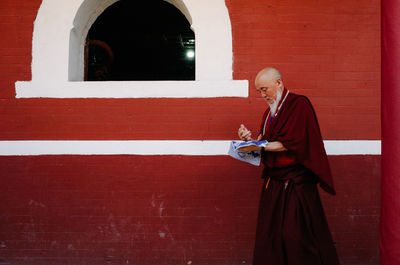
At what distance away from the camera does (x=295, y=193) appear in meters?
2.51

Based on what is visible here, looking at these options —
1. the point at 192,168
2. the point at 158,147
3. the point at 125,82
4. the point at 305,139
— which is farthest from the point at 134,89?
the point at 305,139

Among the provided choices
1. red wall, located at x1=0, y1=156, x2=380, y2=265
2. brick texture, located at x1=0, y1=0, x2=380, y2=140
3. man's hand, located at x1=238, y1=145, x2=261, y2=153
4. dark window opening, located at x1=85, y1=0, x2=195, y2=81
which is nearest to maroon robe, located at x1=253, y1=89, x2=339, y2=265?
man's hand, located at x1=238, y1=145, x2=261, y2=153

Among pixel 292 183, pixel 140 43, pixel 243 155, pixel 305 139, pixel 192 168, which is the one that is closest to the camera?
pixel 305 139

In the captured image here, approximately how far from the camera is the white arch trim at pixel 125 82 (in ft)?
11.3

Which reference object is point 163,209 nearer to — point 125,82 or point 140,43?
point 125,82

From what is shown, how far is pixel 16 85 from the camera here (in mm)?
3488

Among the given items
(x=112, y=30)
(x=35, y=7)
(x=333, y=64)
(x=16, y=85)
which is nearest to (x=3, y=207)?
(x=16, y=85)

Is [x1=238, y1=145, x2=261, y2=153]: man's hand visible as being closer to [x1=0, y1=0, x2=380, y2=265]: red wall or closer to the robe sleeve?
the robe sleeve

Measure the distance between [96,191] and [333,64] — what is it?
2954mm

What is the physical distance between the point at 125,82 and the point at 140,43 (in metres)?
5.79

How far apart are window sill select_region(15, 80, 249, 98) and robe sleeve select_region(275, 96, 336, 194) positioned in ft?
3.47

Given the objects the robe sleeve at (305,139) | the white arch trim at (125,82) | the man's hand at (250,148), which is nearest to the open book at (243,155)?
the man's hand at (250,148)

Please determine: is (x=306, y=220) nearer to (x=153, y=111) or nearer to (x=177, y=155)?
(x=177, y=155)

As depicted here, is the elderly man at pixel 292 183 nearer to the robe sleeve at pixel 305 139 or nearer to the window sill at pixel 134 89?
the robe sleeve at pixel 305 139
